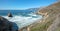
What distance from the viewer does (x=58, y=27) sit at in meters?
9.49

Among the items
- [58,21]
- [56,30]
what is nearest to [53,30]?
[56,30]

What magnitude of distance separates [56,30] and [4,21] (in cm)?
471

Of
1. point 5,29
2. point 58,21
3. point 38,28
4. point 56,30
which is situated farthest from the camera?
point 38,28

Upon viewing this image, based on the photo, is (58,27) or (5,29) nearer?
(5,29)

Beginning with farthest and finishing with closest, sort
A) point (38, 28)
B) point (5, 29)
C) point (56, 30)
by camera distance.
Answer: point (38, 28), point (56, 30), point (5, 29)

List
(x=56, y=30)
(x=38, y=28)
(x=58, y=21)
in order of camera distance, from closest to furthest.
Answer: (x=56, y=30)
(x=58, y=21)
(x=38, y=28)

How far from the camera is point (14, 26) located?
17.8ft

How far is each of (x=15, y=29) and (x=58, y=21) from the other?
16.5 ft

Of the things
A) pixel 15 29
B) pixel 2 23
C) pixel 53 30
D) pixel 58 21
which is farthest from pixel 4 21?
pixel 58 21

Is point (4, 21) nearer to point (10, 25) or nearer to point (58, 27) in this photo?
point (10, 25)

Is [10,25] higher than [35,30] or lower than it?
higher

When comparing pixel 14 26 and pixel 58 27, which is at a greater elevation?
pixel 14 26

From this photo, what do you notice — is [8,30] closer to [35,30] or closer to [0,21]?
[0,21]

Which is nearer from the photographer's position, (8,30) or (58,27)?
(8,30)
